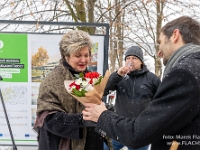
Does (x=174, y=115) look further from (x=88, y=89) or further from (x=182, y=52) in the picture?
(x=88, y=89)

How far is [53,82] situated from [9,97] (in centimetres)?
128

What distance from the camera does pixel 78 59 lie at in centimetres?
217

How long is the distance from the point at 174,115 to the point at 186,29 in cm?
56

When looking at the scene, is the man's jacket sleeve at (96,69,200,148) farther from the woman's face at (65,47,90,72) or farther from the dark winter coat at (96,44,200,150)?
the woman's face at (65,47,90,72)

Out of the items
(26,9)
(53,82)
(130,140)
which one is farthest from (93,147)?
(26,9)

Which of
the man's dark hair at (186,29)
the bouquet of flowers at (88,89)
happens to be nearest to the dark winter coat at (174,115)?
the man's dark hair at (186,29)

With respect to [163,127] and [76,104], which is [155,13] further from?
[163,127]

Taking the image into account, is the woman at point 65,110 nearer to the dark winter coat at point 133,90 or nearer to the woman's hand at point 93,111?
the woman's hand at point 93,111

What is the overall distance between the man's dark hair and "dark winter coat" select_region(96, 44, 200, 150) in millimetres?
168

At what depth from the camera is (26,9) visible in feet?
19.9

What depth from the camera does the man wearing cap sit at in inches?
130

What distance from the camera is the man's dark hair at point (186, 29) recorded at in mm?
1411

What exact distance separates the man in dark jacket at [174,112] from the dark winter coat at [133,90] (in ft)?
6.23

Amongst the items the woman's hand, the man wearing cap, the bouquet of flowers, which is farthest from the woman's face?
the man wearing cap
